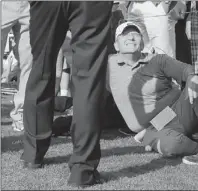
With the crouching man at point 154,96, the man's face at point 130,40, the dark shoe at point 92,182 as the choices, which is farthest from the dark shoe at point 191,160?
the man's face at point 130,40

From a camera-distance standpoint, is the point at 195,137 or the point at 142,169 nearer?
the point at 142,169

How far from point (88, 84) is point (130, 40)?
4.02 feet

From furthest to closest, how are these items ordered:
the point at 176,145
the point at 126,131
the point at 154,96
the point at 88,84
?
the point at 126,131 < the point at 154,96 < the point at 176,145 < the point at 88,84

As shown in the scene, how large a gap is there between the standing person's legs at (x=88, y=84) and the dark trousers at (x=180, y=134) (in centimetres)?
80

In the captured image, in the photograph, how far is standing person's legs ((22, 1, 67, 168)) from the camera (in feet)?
7.23

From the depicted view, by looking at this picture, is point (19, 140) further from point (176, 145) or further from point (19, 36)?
point (176, 145)

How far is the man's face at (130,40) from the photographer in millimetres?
3215

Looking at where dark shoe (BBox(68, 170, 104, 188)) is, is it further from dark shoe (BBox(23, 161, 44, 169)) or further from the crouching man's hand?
the crouching man's hand

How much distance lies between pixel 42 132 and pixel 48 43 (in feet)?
1.48

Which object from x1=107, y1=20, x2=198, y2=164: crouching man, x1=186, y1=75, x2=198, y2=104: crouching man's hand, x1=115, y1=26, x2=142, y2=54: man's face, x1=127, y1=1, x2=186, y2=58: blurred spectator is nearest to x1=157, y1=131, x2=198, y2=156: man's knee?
x1=107, y1=20, x2=198, y2=164: crouching man

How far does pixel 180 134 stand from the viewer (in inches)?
112

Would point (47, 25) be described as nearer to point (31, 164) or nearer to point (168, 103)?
point (31, 164)

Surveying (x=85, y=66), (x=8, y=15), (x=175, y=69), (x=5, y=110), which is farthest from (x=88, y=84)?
(x=5, y=110)

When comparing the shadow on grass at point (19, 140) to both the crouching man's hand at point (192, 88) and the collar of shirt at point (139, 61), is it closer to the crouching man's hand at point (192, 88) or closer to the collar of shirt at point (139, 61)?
the collar of shirt at point (139, 61)
